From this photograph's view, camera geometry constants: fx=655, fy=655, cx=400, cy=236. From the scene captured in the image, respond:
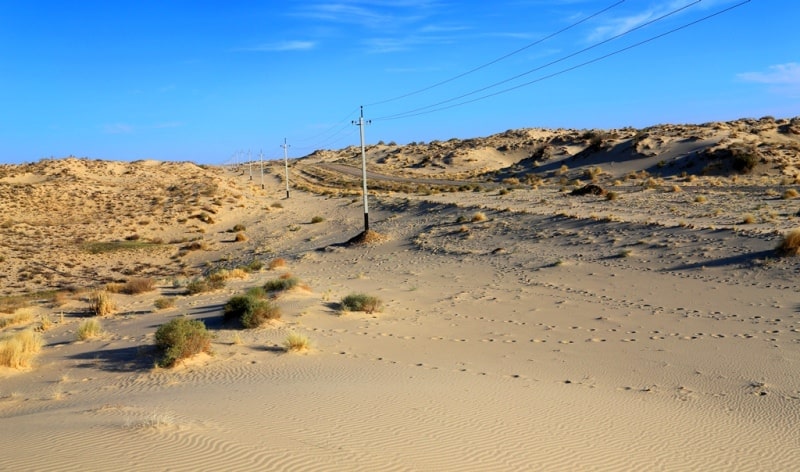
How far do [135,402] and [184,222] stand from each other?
40.8 meters

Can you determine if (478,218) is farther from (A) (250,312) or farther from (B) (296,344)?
(B) (296,344)

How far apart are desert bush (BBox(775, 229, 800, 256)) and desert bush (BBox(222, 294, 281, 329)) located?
15.1 meters

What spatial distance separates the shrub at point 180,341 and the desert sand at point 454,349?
0.77 ft

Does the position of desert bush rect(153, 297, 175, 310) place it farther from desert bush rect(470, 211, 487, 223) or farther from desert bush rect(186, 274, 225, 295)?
desert bush rect(470, 211, 487, 223)

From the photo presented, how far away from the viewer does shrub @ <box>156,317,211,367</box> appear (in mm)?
12836

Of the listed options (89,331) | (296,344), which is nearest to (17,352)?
(89,331)

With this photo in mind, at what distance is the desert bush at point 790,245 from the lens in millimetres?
19594

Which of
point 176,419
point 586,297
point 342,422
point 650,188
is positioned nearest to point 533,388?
point 342,422

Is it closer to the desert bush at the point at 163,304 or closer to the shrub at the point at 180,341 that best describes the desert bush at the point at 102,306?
the desert bush at the point at 163,304

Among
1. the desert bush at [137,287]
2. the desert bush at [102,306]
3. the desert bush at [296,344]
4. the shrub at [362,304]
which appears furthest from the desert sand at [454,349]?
the desert bush at [137,287]

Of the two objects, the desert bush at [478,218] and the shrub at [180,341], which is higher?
the desert bush at [478,218]

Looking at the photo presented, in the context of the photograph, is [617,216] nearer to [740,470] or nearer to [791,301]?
[791,301]

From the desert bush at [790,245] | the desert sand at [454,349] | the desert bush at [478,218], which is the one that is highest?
the desert bush at [478,218]

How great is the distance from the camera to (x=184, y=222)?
4891 centimetres
